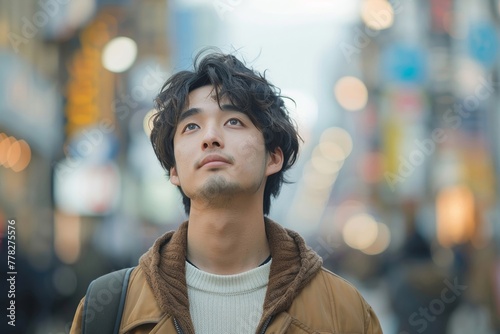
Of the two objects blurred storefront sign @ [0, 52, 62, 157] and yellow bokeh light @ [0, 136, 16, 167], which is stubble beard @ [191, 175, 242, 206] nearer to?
yellow bokeh light @ [0, 136, 16, 167]

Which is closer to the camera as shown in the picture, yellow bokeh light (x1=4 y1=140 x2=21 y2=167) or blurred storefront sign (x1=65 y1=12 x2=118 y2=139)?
yellow bokeh light (x1=4 y1=140 x2=21 y2=167)

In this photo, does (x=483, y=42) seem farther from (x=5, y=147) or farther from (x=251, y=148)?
(x=251, y=148)

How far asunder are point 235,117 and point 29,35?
54.8 feet

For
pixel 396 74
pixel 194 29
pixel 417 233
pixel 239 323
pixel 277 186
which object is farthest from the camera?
pixel 194 29

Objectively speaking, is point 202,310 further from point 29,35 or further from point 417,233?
point 29,35

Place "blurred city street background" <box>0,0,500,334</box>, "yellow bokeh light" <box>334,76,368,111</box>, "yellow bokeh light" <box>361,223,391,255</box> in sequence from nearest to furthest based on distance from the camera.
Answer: "blurred city street background" <box>0,0,500,334</box> < "yellow bokeh light" <box>334,76,368,111</box> < "yellow bokeh light" <box>361,223,391,255</box>

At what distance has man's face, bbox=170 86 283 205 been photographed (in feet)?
11.6

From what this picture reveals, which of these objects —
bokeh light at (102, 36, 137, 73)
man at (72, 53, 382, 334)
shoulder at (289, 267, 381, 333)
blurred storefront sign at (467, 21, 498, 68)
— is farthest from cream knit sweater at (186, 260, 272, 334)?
bokeh light at (102, 36, 137, 73)

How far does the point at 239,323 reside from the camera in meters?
3.54

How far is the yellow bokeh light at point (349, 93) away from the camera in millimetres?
34719

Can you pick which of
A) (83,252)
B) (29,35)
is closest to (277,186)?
(83,252)

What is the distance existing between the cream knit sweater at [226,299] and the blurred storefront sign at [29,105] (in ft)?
47.1

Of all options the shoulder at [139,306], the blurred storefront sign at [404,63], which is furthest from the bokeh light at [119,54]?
the shoulder at [139,306]

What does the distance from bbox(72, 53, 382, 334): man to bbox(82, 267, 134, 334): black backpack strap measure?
38 mm
